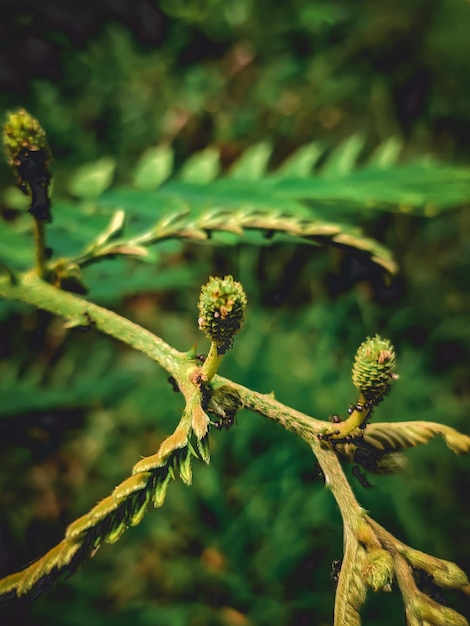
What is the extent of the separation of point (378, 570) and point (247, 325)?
162 centimetres

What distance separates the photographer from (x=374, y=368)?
53cm

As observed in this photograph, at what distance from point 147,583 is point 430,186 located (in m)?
1.50

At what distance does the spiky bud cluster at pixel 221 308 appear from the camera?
1.74ft

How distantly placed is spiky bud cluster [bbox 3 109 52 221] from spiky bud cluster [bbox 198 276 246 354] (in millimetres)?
305

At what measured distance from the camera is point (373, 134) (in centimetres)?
261

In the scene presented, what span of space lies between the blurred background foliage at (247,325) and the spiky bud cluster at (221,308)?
2.95 feet

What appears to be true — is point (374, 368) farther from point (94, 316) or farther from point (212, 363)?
point (94, 316)

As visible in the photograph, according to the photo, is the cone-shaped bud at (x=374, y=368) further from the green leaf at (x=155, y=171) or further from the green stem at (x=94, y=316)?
the green leaf at (x=155, y=171)

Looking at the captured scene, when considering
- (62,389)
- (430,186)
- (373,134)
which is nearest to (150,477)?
(430,186)

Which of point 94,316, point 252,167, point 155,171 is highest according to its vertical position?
point 252,167

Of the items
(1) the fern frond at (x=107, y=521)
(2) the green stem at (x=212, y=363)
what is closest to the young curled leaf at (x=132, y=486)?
(1) the fern frond at (x=107, y=521)

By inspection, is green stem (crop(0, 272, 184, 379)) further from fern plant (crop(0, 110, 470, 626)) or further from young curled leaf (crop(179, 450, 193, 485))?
young curled leaf (crop(179, 450, 193, 485))

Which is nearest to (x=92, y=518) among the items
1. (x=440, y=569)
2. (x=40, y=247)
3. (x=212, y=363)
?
(x=212, y=363)

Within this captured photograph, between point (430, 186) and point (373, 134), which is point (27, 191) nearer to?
point (430, 186)
